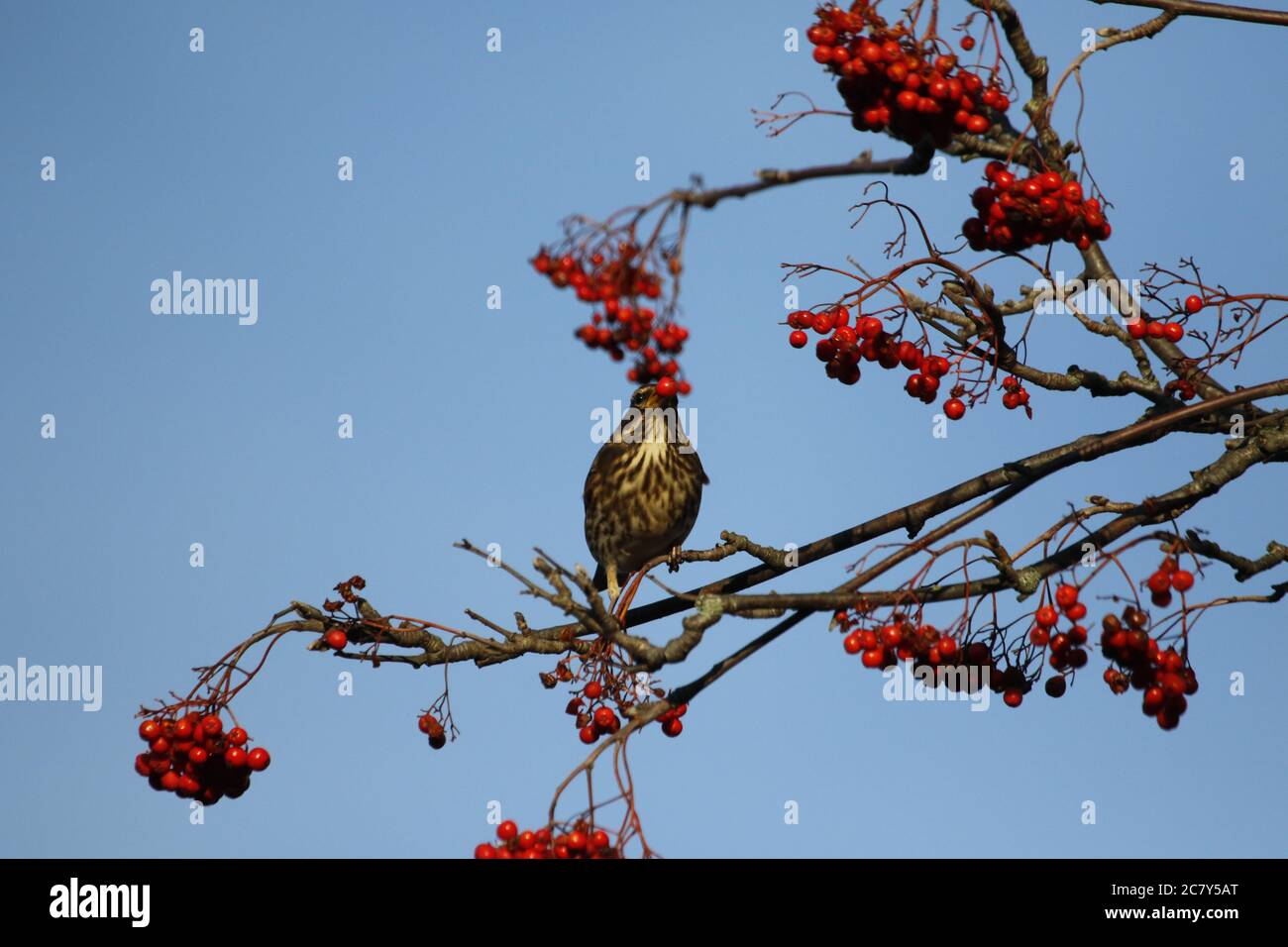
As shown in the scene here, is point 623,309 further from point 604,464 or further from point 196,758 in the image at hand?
point 604,464

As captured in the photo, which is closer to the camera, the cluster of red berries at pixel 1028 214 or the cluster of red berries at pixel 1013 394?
the cluster of red berries at pixel 1028 214

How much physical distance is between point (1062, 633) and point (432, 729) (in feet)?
8.28

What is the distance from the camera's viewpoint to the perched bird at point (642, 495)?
8.63m

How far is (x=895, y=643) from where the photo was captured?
4.21m

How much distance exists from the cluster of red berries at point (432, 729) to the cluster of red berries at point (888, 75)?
2.94 m

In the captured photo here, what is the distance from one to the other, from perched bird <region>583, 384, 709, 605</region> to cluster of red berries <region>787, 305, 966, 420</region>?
3.68m

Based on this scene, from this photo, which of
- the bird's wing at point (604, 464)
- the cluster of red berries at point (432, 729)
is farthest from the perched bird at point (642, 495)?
the cluster of red berries at point (432, 729)

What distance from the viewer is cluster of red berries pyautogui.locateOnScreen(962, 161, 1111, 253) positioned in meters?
4.01

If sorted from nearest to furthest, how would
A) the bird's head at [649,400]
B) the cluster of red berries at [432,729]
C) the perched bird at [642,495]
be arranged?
1. the cluster of red berries at [432,729]
2. the bird's head at [649,400]
3. the perched bird at [642,495]

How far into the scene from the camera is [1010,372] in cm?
504

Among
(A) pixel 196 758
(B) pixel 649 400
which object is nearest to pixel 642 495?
(B) pixel 649 400

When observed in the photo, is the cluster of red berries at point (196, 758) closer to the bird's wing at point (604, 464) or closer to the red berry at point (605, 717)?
the red berry at point (605, 717)
